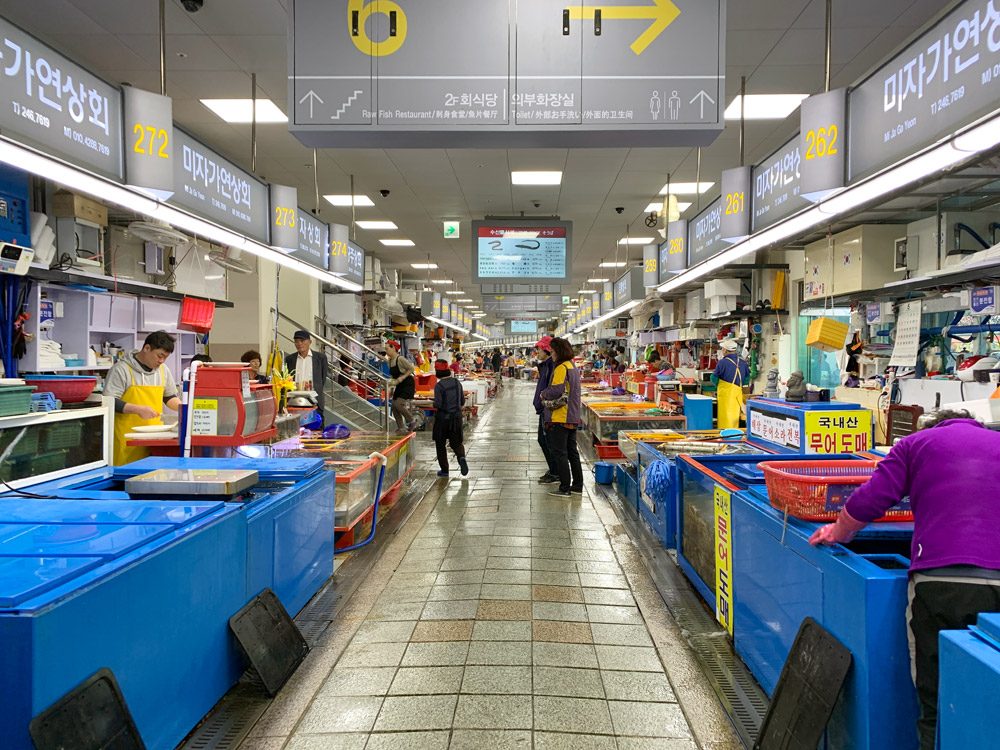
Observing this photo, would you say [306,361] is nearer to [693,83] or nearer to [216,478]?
[216,478]

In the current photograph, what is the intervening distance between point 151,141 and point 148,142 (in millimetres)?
24

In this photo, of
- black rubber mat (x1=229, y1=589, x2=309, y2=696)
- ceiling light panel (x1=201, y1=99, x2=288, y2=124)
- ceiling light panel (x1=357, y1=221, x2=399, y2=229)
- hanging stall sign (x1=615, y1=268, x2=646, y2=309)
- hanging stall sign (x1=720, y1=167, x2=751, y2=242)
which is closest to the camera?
black rubber mat (x1=229, y1=589, x2=309, y2=696)

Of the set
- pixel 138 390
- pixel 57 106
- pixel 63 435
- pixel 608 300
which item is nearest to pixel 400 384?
pixel 608 300

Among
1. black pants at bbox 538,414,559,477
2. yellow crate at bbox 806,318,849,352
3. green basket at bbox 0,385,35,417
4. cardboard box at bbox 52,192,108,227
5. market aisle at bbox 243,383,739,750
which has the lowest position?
market aisle at bbox 243,383,739,750

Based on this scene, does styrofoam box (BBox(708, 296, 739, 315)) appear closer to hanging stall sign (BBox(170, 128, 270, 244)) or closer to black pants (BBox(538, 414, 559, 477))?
black pants (BBox(538, 414, 559, 477))

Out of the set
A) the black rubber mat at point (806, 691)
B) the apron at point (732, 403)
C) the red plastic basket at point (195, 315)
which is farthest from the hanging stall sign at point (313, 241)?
the apron at point (732, 403)

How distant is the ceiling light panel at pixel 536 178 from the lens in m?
8.58

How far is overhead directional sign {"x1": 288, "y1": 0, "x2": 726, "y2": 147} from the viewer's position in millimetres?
3475

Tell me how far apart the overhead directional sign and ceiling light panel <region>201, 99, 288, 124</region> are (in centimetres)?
309

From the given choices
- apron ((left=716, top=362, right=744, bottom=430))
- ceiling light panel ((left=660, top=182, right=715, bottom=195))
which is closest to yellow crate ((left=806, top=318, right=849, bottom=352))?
apron ((left=716, top=362, right=744, bottom=430))

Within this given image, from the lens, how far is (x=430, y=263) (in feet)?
56.9

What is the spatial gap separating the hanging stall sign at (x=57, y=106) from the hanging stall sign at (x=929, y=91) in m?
3.86

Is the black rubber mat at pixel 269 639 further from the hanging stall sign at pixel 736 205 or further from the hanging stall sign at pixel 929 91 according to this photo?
the hanging stall sign at pixel 736 205

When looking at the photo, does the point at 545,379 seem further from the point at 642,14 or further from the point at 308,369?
the point at 642,14
